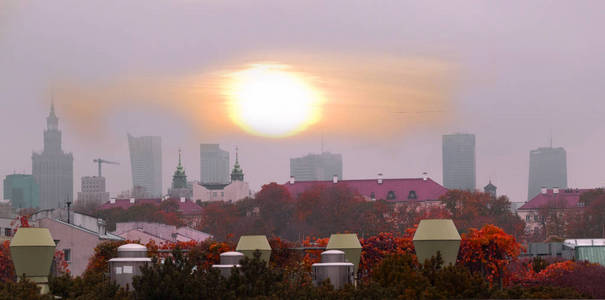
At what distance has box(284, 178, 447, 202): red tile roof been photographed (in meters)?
180

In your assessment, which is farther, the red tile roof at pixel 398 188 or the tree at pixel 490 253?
the red tile roof at pixel 398 188

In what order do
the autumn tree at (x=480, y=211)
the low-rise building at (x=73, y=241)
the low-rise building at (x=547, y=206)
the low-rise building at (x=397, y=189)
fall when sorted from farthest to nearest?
the low-rise building at (x=397, y=189) < the low-rise building at (x=547, y=206) < the autumn tree at (x=480, y=211) < the low-rise building at (x=73, y=241)

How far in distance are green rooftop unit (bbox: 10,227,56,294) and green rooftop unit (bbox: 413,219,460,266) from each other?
10189 millimetres

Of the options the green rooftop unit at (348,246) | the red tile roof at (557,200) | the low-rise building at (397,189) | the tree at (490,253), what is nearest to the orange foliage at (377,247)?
the green rooftop unit at (348,246)

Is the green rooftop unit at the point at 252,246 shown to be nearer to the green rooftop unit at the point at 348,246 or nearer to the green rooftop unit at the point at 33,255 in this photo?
the green rooftop unit at the point at 348,246

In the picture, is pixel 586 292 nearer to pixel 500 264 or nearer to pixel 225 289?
pixel 500 264

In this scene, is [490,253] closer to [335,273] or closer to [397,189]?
[335,273]

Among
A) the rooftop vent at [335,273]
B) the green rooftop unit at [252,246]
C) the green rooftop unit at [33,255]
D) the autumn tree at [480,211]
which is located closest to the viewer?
the rooftop vent at [335,273]

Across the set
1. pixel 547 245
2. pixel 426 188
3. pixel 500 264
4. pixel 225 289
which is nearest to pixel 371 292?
pixel 225 289

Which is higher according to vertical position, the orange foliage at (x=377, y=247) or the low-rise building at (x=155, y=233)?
the low-rise building at (x=155, y=233)

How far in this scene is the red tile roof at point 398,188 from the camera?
589 ft

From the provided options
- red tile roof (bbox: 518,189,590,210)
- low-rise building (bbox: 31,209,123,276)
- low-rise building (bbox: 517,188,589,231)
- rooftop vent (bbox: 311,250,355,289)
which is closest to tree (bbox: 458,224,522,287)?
rooftop vent (bbox: 311,250,355,289)

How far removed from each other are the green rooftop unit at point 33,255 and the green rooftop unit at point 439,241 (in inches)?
401

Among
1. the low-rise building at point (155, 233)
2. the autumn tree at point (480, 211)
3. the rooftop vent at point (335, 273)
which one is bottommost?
the rooftop vent at point (335, 273)
